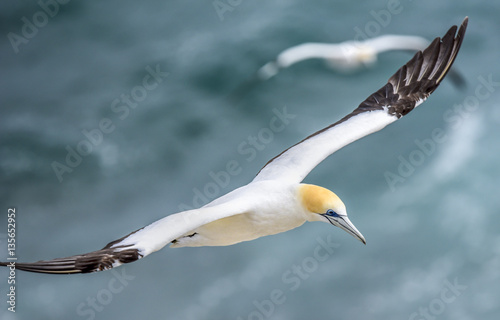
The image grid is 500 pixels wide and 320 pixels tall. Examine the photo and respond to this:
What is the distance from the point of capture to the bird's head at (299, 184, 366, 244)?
31.2ft

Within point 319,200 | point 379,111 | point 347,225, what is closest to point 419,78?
point 379,111

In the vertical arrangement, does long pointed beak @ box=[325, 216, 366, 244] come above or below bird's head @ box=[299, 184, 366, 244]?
below

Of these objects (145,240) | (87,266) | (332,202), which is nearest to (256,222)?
(332,202)

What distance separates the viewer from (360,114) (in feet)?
38.2

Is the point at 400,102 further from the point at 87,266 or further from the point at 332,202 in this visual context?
the point at 87,266

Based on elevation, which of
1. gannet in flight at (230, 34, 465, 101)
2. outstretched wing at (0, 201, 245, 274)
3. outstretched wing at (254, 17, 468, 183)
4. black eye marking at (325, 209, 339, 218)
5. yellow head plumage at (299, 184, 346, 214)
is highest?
gannet in flight at (230, 34, 465, 101)

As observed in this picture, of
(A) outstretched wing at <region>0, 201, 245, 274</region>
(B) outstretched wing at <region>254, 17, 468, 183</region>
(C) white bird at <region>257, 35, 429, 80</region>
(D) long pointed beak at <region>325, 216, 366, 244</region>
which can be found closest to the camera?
(A) outstretched wing at <region>0, 201, 245, 274</region>

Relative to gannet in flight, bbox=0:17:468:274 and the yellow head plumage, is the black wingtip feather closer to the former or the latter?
gannet in flight, bbox=0:17:468:274

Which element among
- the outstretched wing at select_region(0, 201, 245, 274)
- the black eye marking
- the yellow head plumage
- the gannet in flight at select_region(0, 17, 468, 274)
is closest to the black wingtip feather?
the gannet in flight at select_region(0, 17, 468, 274)

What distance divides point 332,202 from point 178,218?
1.84m

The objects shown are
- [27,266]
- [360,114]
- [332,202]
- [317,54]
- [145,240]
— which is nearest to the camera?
[27,266]

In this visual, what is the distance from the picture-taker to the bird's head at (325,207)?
9.52 meters

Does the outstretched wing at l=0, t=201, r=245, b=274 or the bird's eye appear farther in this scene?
the bird's eye

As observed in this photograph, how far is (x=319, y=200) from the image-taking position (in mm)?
9664
